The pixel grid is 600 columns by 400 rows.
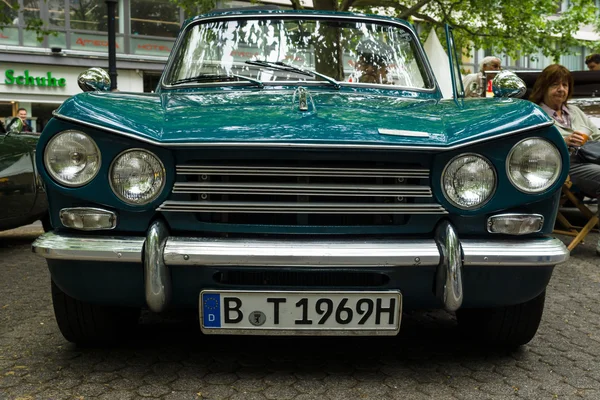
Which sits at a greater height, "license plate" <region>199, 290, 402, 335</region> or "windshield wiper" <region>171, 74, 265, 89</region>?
"windshield wiper" <region>171, 74, 265, 89</region>

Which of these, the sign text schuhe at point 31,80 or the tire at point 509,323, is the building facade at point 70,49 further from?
the tire at point 509,323

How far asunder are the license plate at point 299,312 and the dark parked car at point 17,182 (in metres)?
4.26

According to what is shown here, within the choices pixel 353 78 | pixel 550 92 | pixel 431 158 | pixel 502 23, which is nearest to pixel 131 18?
pixel 502 23

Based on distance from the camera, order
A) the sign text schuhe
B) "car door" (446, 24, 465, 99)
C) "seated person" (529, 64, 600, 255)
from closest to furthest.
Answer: "car door" (446, 24, 465, 99), "seated person" (529, 64, 600, 255), the sign text schuhe

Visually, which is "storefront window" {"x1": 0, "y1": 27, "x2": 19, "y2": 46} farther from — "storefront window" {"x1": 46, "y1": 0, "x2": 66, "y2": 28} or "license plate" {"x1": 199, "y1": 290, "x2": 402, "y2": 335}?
"license plate" {"x1": 199, "y1": 290, "x2": 402, "y2": 335}

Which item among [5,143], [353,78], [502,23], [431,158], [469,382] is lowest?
[469,382]

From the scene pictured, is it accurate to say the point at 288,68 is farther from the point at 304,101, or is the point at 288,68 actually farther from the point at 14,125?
the point at 14,125

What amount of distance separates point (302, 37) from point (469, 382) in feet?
7.49

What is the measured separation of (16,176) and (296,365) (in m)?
4.33

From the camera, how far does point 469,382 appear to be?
2967 mm

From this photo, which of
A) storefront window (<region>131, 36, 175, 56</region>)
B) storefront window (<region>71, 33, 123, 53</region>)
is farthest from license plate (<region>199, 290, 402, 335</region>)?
storefront window (<region>131, 36, 175, 56</region>)

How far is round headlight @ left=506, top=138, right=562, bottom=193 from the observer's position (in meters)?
2.82

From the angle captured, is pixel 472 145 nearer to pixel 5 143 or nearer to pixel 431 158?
pixel 431 158

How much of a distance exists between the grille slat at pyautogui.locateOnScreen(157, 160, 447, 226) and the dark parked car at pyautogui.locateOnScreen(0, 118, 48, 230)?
4184 millimetres
